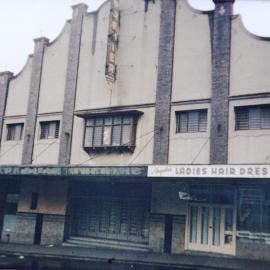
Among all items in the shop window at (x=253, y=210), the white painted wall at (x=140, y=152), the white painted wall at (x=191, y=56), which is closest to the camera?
the shop window at (x=253, y=210)

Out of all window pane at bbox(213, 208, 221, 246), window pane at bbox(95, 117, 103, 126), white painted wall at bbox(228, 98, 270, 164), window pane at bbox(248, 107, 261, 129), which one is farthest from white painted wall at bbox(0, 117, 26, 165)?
window pane at bbox(248, 107, 261, 129)

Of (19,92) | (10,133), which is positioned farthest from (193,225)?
(19,92)

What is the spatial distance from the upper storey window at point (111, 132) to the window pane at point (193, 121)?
2866 millimetres

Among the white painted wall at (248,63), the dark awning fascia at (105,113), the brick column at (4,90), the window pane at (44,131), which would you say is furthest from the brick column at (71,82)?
the white painted wall at (248,63)

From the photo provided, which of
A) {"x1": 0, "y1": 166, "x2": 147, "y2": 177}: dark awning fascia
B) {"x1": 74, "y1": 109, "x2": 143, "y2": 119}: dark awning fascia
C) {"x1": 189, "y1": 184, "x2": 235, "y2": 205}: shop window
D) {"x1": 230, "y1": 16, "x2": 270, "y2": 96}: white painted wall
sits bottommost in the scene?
{"x1": 189, "y1": 184, "x2": 235, "y2": 205}: shop window

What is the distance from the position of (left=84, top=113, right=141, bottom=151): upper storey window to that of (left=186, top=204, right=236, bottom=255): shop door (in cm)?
477

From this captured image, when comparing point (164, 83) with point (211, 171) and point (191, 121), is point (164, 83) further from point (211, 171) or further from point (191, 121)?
point (211, 171)

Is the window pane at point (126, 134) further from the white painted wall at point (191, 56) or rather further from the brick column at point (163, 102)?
the white painted wall at point (191, 56)

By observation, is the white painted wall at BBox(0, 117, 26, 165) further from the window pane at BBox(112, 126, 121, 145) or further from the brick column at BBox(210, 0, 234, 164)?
the brick column at BBox(210, 0, 234, 164)

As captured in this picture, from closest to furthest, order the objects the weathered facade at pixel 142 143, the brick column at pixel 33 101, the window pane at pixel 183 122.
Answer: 1. the weathered facade at pixel 142 143
2. the window pane at pixel 183 122
3. the brick column at pixel 33 101

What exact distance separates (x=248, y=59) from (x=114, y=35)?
24.7 ft

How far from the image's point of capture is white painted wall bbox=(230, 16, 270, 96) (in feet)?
59.6

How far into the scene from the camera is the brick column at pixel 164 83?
20297 millimetres

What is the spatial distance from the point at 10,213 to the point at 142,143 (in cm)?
1042
